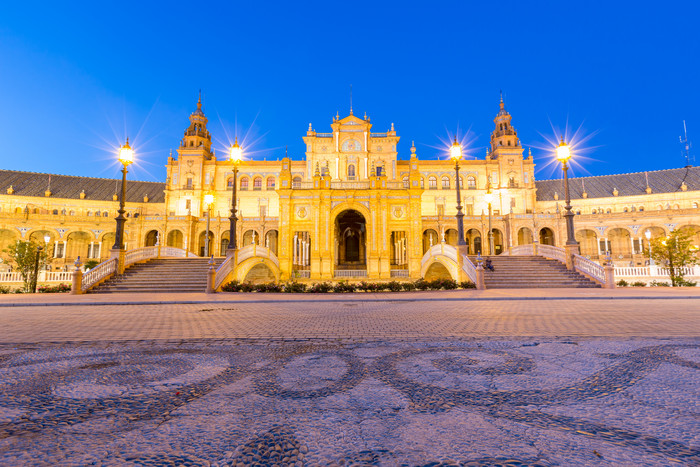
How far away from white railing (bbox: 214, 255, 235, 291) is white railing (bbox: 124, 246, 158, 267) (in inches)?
256

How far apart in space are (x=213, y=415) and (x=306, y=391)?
2.87ft

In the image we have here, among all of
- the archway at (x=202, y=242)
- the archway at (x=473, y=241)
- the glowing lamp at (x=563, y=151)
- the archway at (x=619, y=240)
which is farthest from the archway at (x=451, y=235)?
the archway at (x=202, y=242)

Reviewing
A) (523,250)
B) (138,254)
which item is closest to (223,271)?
(138,254)

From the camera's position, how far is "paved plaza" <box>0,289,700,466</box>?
2047mm

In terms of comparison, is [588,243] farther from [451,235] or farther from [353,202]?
[353,202]

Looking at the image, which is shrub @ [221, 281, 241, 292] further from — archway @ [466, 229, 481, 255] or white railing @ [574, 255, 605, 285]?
archway @ [466, 229, 481, 255]

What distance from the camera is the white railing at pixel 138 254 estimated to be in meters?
21.3

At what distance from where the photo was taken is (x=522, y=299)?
13.1 metres

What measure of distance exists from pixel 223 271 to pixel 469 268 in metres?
14.3

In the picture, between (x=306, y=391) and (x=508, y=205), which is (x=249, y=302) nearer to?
(x=306, y=391)

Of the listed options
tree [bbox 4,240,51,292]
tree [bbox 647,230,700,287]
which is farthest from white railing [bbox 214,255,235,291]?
tree [bbox 647,230,700,287]

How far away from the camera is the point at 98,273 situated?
60.6 feet

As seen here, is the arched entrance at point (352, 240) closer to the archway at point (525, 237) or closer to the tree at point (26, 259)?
the archway at point (525, 237)

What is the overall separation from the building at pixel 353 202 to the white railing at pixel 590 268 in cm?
1262
